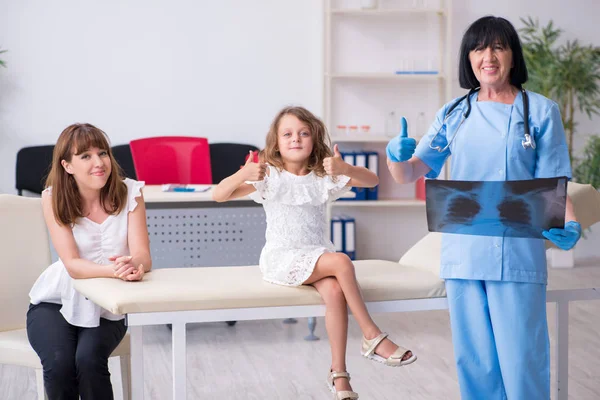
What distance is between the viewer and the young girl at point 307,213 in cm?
209

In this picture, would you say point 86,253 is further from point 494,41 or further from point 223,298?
point 494,41

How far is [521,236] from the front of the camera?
1880 mm

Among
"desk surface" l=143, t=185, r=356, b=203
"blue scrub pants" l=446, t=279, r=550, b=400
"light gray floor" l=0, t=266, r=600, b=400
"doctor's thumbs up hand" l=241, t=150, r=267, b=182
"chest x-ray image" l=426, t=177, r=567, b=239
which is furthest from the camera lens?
"desk surface" l=143, t=185, r=356, b=203

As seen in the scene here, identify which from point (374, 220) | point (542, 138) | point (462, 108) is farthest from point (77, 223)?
point (374, 220)

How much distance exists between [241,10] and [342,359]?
152 inches

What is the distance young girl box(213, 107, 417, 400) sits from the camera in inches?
82.1

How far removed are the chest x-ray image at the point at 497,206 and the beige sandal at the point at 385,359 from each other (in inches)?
13.1

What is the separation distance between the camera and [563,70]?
5262 mm

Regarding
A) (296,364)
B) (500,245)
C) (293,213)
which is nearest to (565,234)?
(500,245)

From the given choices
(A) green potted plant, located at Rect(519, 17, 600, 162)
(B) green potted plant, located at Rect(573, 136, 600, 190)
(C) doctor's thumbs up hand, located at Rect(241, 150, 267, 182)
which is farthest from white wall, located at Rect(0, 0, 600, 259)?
(C) doctor's thumbs up hand, located at Rect(241, 150, 267, 182)

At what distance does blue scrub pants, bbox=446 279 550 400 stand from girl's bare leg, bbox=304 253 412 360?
197 millimetres

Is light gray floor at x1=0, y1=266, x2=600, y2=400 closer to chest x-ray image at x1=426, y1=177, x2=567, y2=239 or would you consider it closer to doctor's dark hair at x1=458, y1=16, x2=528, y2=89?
chest x-ray image at x1=426, y1=177, x2=567, y2=239

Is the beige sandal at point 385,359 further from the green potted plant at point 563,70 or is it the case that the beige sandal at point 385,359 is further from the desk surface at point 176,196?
the green potted plant at point 563,70

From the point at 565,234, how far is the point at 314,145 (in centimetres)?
81
